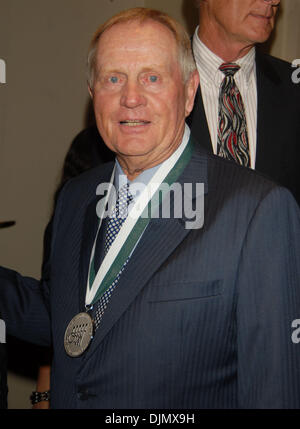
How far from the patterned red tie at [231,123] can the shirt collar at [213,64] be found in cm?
2

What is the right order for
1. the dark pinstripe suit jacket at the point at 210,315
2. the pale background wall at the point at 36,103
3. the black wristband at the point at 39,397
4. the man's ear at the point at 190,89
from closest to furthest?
1. the dark pinstripe suit jacket at the point at 210,315
2. the man's ear at the point at 190,89
3. the black wristband at the point at 39,397
4. the pale background wall at the point at 36,103

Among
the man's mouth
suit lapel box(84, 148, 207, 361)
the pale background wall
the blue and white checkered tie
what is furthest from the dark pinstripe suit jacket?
the pale background wall

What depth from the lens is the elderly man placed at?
231 cm

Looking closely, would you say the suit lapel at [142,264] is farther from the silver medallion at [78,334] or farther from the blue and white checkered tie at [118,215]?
the blue and white checkered tie at [118,215]

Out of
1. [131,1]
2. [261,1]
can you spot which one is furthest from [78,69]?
[261,1]

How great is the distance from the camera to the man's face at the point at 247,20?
2.30m

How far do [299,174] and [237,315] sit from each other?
3.57 ft

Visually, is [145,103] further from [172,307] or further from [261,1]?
[261,1]

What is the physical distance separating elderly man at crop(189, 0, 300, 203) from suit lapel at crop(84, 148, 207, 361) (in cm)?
80

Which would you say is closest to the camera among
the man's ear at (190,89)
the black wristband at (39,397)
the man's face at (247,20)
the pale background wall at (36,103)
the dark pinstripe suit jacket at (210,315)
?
the dark pinstripe suit jacket at (210,315)

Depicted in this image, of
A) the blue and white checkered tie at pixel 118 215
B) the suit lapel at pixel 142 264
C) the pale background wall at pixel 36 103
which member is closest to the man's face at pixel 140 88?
the blue and white checkered tie at pixel 118 215

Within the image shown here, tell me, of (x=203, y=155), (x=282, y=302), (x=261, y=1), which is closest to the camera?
(x=282, y=302)

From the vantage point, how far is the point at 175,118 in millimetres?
1662

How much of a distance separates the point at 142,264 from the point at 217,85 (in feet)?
3.61
